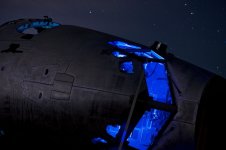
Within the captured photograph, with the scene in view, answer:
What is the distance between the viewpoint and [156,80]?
784cm

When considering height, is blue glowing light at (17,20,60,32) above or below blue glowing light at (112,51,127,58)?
above

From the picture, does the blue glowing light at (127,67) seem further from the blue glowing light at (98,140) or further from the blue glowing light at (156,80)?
the blue glowing light at (98,140)

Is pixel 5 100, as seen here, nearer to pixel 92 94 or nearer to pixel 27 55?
pixel 27 55

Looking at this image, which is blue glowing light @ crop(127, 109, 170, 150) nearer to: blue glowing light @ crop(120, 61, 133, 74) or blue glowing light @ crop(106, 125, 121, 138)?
blue glowing light @ crop(106, 125, 121, 138)

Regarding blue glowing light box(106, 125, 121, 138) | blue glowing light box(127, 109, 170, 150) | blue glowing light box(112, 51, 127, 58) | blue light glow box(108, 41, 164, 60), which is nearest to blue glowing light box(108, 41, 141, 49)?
blue light glow box(108, 41, 164, 60)

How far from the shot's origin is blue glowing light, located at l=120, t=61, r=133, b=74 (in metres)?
6.64

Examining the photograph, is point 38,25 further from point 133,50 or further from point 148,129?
point 148,129

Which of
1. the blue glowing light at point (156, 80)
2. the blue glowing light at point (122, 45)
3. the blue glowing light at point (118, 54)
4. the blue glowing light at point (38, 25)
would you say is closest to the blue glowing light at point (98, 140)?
the blue glowing light at point (156, 80)

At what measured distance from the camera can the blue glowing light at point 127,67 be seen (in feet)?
21.8

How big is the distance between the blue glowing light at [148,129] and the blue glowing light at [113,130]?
1.82ft

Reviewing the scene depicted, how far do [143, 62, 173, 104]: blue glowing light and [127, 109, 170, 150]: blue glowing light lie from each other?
1.66 feet

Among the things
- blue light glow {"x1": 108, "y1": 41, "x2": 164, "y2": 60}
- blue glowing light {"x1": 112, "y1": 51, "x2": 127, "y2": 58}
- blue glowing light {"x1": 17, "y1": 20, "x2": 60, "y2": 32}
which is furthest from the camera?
blue glowing light {"x1": 17, "y1": 20, "x2": 60, "y2": 32}

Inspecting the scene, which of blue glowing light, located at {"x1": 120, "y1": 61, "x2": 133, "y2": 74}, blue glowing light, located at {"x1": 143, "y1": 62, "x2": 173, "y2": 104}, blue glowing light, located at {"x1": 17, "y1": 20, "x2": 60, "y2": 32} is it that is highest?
blue glowing light, located at {"x1": 17, "y1": 20, "x2": 60, "y2": 32}

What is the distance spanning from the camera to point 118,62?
6.70 meters
